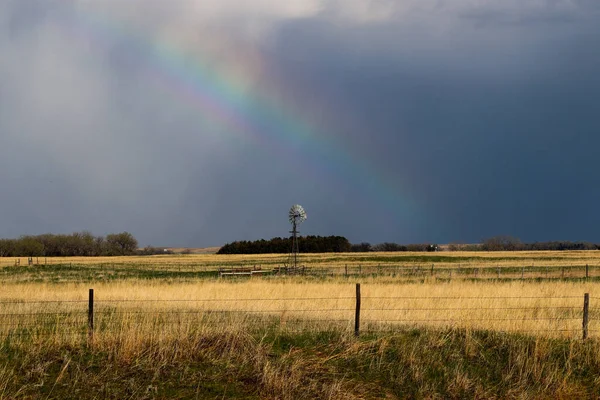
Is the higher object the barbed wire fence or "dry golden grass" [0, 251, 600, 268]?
the barbed wire fence

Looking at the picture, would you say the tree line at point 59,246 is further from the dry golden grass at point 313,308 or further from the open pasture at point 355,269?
the dry golden grass at point 313,308

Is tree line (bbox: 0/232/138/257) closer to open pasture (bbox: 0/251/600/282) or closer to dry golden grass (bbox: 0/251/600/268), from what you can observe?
dry golden grass (bbox: 0/251/600/268)

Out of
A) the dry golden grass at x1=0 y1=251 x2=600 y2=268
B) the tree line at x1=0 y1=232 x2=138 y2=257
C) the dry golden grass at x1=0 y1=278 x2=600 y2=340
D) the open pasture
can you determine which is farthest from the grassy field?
the tree line at x1=0 y1=232 x2=138 y2=257

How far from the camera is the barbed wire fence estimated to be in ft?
53.0

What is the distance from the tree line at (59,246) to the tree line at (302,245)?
42886 millimetres

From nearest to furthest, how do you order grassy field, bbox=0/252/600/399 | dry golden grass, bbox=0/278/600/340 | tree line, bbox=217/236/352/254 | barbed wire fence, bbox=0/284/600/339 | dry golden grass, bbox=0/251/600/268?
grassy field, bbox=0/252/600/399
barbed wire fence, bbox=0/284/600/339
dry golden grass, bbox=0/278/600/340
dry golden grass, bbox=0/251/600/268
tree line, bbox=217/236/352/254

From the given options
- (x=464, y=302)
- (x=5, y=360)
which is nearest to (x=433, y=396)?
(x=5, y=360)

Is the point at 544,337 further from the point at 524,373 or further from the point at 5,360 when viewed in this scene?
the point at 5,360

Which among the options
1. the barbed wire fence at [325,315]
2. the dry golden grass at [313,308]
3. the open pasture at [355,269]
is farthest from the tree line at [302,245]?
the barbed wire fence at [325,315]

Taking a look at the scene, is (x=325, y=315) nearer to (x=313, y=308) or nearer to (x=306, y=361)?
(x=313, y=308)

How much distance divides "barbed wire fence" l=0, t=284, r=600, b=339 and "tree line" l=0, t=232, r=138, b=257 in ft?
550

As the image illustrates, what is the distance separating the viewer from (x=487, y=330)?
15.4m

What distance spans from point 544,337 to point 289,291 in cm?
2072

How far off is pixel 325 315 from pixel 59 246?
184653mm
